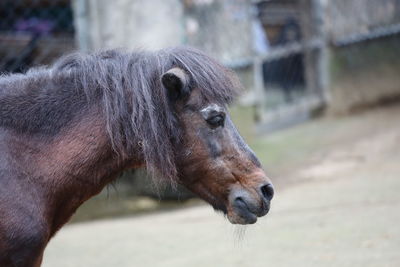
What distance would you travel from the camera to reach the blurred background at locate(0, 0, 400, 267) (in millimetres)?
5852

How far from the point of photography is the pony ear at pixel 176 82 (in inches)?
Result: 135

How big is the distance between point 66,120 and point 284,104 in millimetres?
7177

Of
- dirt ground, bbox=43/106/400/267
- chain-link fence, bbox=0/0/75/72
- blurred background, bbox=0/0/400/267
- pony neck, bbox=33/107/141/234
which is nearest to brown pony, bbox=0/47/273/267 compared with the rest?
pony neck, bbox=33/107/141/234

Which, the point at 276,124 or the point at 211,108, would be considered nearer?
the point at 211,108

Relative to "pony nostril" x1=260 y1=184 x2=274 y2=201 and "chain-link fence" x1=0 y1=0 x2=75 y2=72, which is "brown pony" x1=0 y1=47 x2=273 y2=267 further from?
"chain-link fence" x1=0 y1=0 x2=75 y2=72

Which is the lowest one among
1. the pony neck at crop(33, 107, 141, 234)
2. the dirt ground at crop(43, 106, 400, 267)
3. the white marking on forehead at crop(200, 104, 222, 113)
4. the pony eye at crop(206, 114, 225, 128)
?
the dirt ground at crop(43, 106, 400, 267)

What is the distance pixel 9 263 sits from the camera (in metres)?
3.14

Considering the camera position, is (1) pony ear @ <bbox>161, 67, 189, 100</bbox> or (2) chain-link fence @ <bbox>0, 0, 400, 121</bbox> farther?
(2) chain-link fence @ <bbox>0, 0, 400, 121</bbox>

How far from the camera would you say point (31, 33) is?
829cm

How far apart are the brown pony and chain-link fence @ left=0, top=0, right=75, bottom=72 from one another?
4.47 m

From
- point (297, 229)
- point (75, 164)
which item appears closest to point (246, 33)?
point (297, 229)

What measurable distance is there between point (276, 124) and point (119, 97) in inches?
275

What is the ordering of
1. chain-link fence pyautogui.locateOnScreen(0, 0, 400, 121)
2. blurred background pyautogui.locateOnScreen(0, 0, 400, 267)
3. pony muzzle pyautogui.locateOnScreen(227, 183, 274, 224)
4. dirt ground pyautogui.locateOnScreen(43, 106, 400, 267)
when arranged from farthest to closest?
1. chain-link fence pyautogui.locateOnScreen(0, 0, 400, 121)
2. blurred background pyautogui.locateOnScreen(0, 0, 400, 267)
3. dirt ground pyautogui.locateOnScreen(43, 106, 400, 267)
4. pony muzzle pyautogui.locateOnScreen(227, 183, 274, 224)

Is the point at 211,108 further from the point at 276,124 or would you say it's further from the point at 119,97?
the point at 276,124
